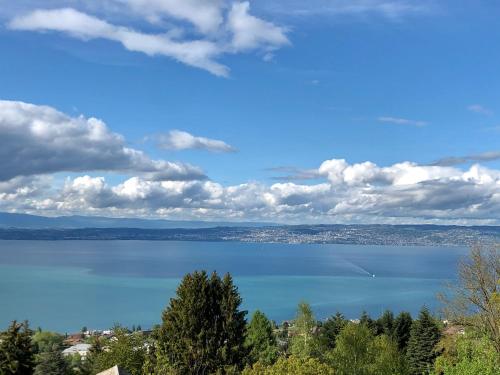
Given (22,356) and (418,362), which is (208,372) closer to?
(22,356)

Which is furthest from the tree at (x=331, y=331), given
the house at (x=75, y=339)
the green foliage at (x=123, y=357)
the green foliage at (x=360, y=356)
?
the house at (x=75, y=339)

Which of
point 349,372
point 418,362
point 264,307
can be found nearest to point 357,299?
point 264,307

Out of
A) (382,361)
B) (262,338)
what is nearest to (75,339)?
(262,338)

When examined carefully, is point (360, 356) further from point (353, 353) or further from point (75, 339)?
point (75, 339)

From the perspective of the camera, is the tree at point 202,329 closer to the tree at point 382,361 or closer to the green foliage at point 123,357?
the green foliage at point 123,357

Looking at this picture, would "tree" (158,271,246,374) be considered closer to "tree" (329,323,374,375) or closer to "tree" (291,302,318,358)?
"tree" (329,323,374,375)

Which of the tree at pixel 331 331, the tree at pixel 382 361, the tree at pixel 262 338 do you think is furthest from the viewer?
the tree at pixel 331 331
